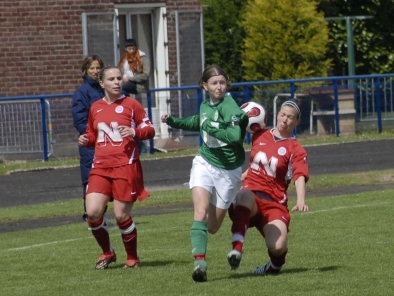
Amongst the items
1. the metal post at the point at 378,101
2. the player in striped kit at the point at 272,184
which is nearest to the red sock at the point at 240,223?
the player in striped kit at the point at 272,184

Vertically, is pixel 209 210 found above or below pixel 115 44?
below

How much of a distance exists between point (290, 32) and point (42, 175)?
31.8 feet

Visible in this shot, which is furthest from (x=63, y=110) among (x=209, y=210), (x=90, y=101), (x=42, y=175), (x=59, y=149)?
(x=209, y=210)

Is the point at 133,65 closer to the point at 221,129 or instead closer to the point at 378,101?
the point at 378,101

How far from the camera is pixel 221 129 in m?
9.10

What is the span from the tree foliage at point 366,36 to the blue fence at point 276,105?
6.65 metres

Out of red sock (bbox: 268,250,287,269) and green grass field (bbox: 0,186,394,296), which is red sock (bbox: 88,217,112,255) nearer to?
green grass field (bbox: 0,186,394,296)

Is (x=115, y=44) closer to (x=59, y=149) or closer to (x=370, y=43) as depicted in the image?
(x=59, y=149)

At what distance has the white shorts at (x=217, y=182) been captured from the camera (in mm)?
9211

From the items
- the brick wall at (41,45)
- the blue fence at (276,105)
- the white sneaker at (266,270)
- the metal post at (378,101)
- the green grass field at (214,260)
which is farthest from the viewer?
the metal post at (378,101)

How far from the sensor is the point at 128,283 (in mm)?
9211

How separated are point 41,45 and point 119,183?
607 inches

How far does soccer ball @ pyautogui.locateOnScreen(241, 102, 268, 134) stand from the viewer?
941cm

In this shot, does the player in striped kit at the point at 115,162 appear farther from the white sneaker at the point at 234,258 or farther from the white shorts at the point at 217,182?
the white sneaker at the point at 234,258
